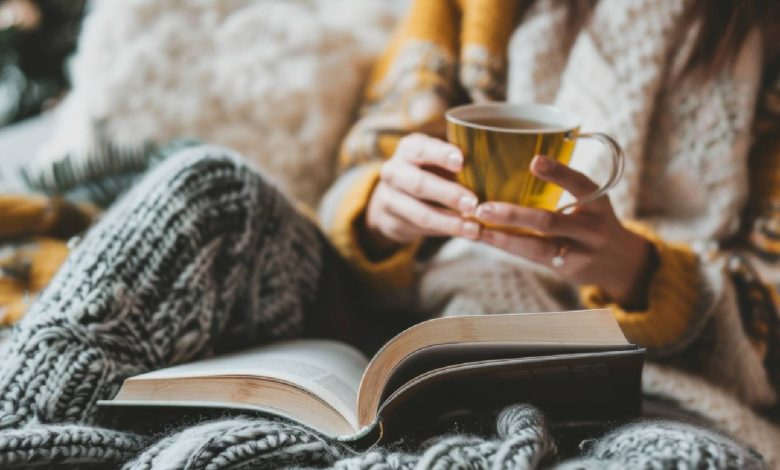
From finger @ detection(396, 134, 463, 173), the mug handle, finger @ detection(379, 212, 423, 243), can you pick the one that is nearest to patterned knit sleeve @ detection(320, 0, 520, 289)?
finger @ detection(379, 212, 423, 243)

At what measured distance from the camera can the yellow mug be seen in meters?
0.48

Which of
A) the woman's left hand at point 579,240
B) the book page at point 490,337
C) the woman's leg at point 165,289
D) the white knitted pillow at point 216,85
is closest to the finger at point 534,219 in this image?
the woman's left hand at point 579,240

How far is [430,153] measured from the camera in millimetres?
555

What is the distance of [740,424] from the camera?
653 millimetres

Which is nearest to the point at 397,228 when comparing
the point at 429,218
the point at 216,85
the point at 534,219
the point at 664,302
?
the point at 429,218

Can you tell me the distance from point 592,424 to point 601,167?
40 centimetres

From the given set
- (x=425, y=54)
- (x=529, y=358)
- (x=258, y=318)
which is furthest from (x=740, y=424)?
(x=425, y=54)

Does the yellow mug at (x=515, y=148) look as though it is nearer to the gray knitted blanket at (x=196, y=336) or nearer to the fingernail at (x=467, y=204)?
the fingernail at (x=467, y=204)

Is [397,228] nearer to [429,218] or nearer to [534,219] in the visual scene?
[429,218]

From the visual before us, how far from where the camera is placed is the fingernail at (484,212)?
53cm

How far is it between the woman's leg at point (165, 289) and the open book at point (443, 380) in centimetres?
5

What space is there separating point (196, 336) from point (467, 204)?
0.92 feet

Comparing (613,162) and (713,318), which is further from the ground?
(613,162)

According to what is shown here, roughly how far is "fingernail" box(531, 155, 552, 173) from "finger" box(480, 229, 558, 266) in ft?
0.32
